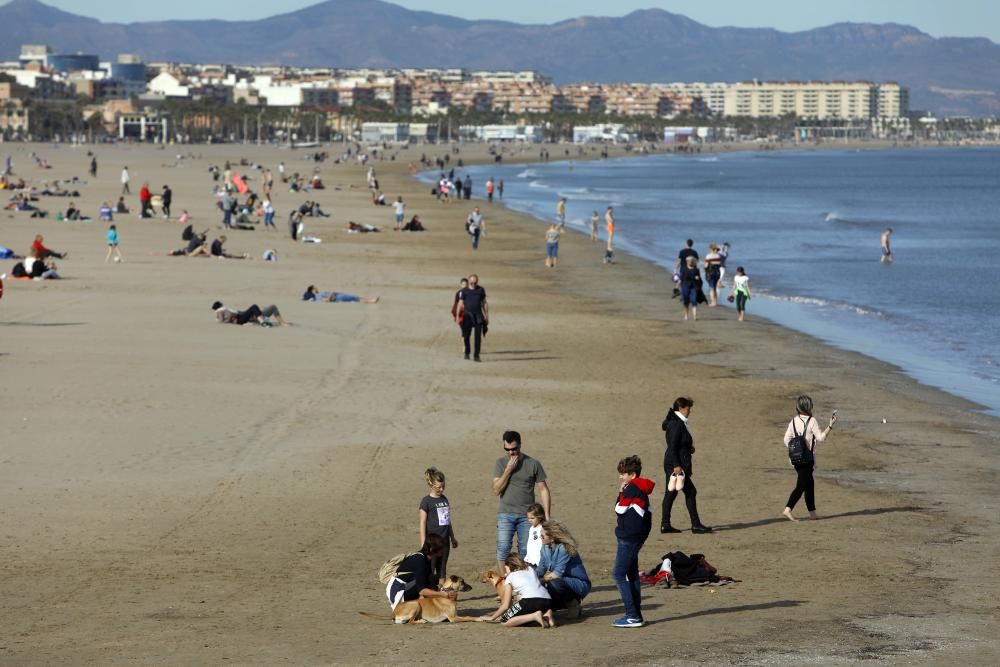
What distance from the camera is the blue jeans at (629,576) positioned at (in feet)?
34.3

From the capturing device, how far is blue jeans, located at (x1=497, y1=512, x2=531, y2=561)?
37.2ft

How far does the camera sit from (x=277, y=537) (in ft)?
42.4

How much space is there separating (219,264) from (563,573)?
2708 cm

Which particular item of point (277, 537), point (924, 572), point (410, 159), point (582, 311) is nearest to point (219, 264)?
point (582, 311)

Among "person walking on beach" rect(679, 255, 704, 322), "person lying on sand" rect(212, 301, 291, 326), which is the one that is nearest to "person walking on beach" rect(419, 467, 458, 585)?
"person lying on sand" rect(212, 301, 291, 326)

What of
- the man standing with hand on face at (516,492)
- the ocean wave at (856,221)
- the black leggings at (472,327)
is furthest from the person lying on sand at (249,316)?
the ocean wave at (856,221)

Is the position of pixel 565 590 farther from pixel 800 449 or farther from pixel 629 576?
pixel 800 449

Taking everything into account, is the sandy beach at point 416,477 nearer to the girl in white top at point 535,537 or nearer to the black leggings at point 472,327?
the black leggings at point 472,327

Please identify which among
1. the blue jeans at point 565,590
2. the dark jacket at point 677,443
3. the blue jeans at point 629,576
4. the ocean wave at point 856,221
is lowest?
the ocean wave at point 856,221

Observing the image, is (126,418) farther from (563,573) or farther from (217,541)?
(563,573)

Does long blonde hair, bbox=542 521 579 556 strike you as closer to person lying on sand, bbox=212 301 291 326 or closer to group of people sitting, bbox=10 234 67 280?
person lying on sand, bbox=212 301 291 326

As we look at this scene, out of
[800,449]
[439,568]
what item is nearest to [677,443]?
[800,449]

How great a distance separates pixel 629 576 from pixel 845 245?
4656cm

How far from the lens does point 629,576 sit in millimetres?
10445
